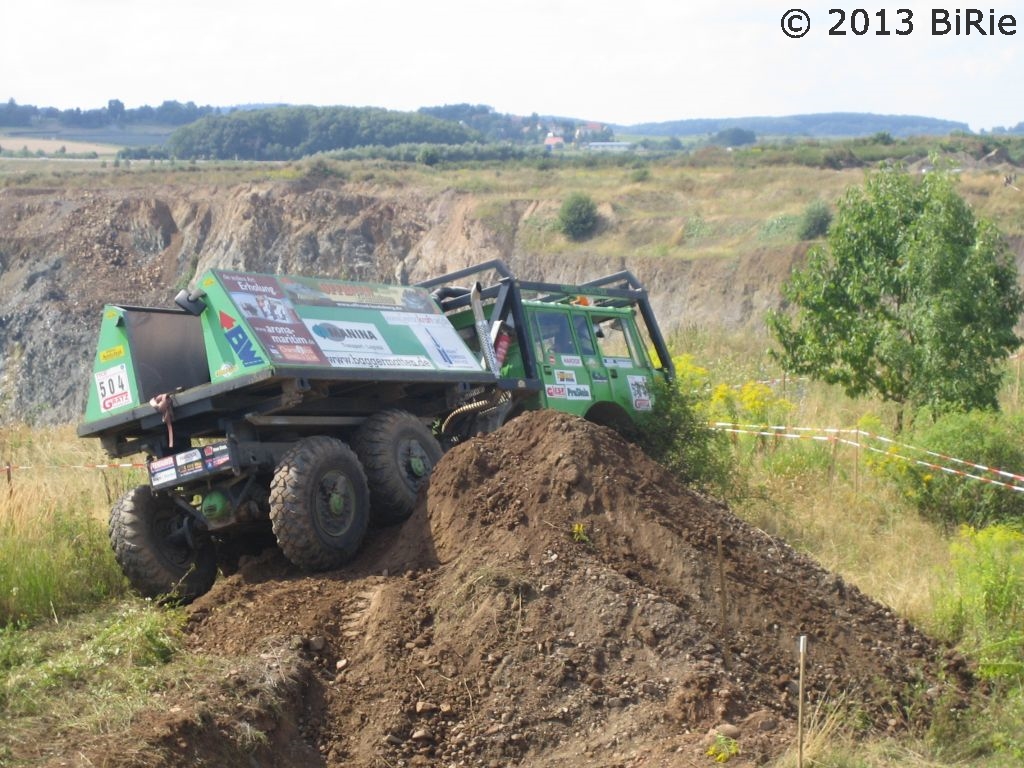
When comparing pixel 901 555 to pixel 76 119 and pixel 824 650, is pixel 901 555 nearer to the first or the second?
pixel 824 650

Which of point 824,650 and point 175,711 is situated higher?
point 175,711

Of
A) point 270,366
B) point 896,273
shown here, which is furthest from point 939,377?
point 270,366

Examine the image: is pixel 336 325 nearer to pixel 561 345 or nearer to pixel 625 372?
pixel 561 345

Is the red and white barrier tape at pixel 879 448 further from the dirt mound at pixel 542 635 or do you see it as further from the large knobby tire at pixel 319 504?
the large knobby tire at pixel 319 504

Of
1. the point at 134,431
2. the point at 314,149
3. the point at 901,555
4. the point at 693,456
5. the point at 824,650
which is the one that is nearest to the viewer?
the point at 824,650

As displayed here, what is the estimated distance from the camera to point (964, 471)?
13.3m

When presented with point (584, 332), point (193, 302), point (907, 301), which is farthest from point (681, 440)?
point (193, 302)

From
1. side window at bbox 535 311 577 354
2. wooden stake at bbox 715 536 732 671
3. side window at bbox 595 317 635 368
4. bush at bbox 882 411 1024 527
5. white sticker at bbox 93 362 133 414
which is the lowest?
bush at bbox 882 411 1024 527

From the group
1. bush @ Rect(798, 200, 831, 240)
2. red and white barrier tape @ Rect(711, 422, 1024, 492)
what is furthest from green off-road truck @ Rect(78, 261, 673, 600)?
bush @ Rect(798, 200, 831, 240)

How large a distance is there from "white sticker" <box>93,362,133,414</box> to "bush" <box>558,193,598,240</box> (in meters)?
42.3

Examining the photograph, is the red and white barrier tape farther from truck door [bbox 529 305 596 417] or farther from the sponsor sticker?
the sponsor sticker

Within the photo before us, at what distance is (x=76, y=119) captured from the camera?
17162 centimetres

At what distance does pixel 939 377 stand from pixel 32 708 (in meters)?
11.3

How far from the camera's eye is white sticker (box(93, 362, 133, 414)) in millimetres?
9773
